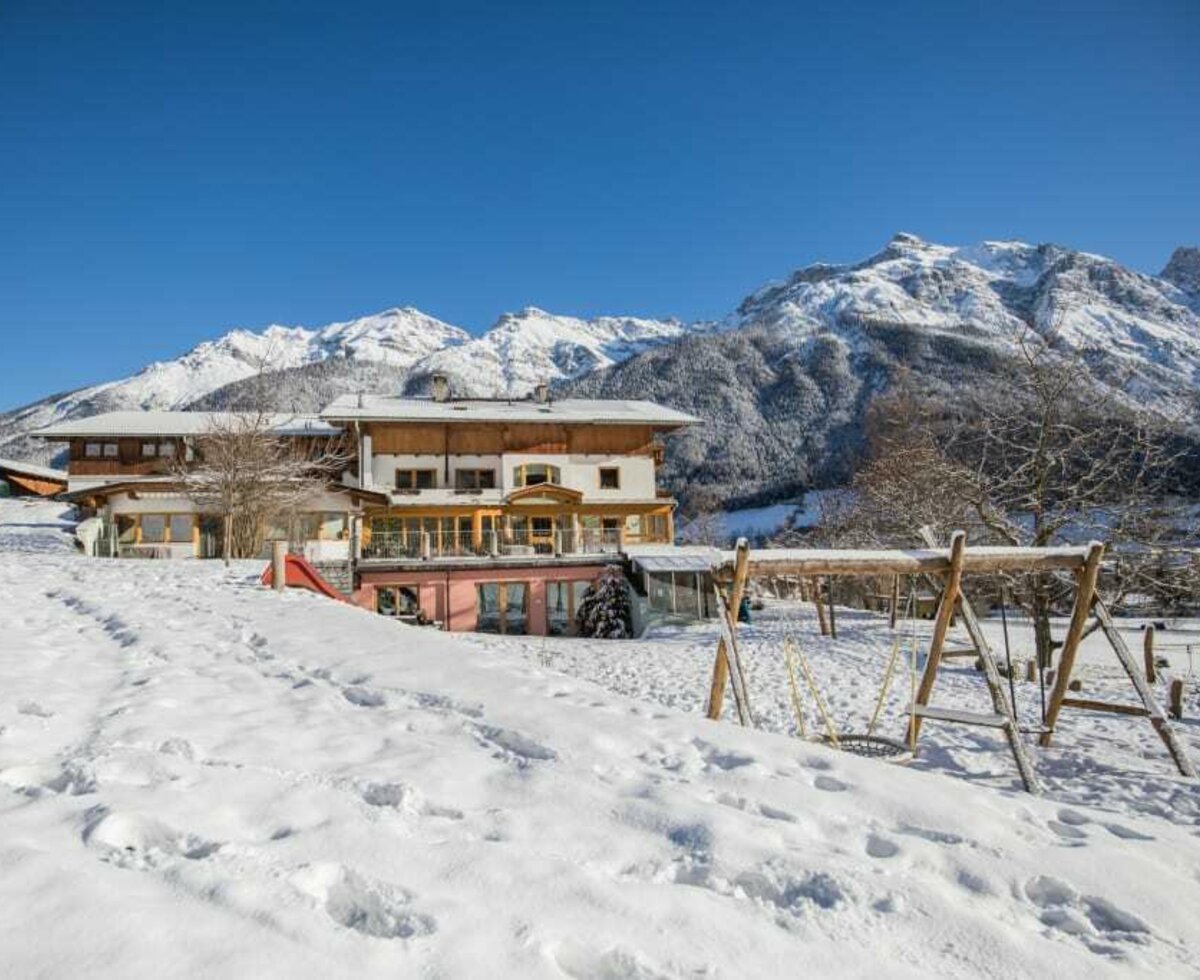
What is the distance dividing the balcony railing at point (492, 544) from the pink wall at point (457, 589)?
2.16 feet

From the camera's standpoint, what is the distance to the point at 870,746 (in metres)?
8.55

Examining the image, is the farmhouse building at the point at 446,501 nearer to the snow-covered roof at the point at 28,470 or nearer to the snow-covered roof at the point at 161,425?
the snow-covered roof at the point at 161,425

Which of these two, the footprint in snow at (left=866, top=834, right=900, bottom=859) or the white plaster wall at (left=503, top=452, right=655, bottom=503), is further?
the white plaster wall at (left=503, top=452, right=655, bottom=503)

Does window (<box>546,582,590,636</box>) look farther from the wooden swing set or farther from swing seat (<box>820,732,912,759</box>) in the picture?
the wooden swing set

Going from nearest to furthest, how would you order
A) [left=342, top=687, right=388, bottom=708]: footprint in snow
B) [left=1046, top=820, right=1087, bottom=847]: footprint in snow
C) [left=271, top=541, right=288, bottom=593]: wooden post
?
[left=1046, top=820, right=1087, bottom=847]: footprint in snow
[left=342, top=687, right=388, bottom=708]: footprint in snow
[left=271, top=541, right=288, bottom=593]: wooden post

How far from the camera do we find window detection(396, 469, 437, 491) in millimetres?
30859

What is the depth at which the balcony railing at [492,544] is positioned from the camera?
24297 mm

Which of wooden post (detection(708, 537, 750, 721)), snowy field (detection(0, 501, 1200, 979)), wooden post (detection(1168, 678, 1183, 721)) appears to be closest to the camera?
snowy field (detection(0, 501, 1200, 979))

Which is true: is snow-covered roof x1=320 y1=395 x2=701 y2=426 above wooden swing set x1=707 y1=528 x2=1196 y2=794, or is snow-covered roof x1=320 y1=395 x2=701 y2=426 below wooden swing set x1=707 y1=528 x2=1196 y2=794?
above

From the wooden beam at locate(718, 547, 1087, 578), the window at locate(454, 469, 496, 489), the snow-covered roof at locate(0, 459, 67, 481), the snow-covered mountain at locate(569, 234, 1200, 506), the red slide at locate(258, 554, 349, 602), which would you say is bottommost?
the red slide at locate(258, 554, 349, 602)

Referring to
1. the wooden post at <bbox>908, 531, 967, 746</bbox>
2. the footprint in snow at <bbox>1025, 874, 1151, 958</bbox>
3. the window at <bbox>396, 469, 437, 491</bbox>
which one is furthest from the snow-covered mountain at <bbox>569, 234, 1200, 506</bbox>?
the footprint in snow at <bbox>1025, 874, 1151, 958</bbox>

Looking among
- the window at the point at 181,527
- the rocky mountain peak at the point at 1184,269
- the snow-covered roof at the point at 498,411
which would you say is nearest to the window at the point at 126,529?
the window at the point at 181,527

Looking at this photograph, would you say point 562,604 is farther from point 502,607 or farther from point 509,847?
point 509,847

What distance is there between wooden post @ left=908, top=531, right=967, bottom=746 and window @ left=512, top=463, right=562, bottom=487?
24877 millimetres
